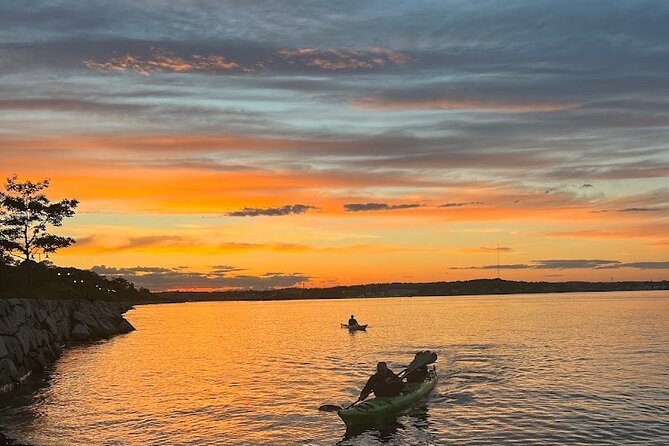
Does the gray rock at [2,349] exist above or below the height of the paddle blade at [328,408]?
above

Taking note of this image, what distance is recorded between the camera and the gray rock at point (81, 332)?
77.9 metres

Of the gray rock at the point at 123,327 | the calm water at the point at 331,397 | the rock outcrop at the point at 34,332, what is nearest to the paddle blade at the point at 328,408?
the calm water at the point at 331,397

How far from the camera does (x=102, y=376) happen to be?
159 ft

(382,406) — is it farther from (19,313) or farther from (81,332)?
(81,332)

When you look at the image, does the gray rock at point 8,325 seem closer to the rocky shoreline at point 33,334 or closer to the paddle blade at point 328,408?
the rocky shoreline at point 33,334

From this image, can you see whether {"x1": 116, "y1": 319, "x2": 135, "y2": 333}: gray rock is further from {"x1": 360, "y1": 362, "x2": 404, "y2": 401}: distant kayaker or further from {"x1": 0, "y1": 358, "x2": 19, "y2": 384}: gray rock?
{"x1": 360, "y1": 362, "x2": 404, "y2": 401}: distant kayaker

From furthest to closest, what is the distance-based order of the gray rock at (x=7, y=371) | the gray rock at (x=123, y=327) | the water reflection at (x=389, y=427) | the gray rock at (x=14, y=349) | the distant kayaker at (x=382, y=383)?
the gray rock at (x=123, y=327)
the gray rock at (x=14, y=349)
the gray rock at (x=7, y=371)
the distant kayaker at (x=382, y=383)
the water reflection at (x=389, y=427)

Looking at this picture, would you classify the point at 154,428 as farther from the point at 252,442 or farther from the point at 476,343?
the point at 476,343

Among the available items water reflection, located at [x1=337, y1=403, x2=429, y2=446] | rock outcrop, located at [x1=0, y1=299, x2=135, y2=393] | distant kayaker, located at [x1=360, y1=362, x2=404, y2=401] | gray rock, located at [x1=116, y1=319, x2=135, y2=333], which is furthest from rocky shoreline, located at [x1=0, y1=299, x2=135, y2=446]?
distant kayaker, located at [x1=360, y1=362, x2=404, y2=401]

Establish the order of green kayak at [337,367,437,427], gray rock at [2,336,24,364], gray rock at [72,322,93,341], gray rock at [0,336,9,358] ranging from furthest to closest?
gray rock at [72,322,93,341] < gray rock at [2,336,24,364] < gray rock at [0,336,9,358] < green kayak at [337,367,437,427]

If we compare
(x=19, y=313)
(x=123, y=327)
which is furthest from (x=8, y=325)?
(x=123, y=327)

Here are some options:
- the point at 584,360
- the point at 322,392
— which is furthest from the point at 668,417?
the point at 584,360

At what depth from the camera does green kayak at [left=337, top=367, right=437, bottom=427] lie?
30578mm

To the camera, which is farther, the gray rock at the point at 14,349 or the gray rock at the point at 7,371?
the gray rock at the point at 14,349
